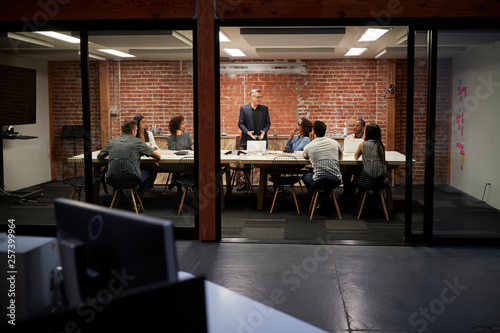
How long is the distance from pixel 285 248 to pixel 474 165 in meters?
3.40

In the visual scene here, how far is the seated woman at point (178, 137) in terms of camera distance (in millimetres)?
8070

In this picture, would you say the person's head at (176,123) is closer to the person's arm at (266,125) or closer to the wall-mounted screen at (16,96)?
the person's arm at (266,125)

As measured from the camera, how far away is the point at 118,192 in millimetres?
6977

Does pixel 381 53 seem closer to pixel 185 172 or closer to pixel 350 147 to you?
pixel 350 147

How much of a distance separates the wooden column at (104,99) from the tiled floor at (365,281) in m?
5.96

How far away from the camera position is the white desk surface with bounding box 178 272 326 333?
1.78 meters

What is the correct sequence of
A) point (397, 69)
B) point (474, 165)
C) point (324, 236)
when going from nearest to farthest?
point (324, 236) < point (474, 165) < point (397, 69)

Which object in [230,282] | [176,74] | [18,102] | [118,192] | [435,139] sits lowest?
[230,282]

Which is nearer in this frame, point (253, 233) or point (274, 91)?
point (253, 233)

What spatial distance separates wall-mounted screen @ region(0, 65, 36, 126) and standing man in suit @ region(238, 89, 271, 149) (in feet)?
12.5

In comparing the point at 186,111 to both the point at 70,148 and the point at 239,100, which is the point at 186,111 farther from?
the point at 70,148

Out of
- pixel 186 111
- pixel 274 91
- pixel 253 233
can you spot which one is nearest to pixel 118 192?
pixel 253 233

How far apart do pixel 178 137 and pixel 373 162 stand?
3281 millimetres

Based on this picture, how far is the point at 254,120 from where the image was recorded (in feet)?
30.2
